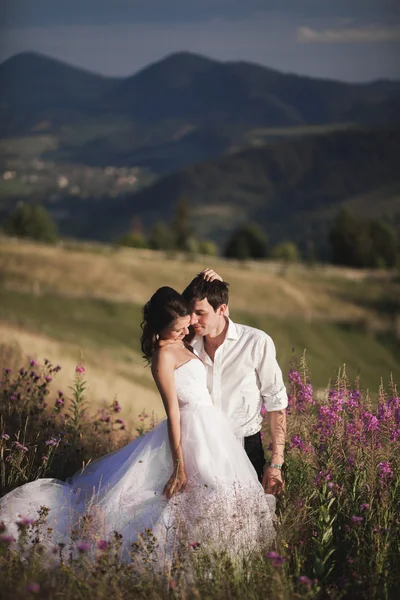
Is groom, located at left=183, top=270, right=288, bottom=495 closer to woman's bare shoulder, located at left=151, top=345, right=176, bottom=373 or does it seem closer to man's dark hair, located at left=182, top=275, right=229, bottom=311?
man's dark hair, located at left=182, top=275, right=229, bottom=311

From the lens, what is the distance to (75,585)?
4.71 meters

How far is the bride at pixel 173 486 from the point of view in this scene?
Result: 541cm

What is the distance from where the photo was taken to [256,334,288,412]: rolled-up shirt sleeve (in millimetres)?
6211

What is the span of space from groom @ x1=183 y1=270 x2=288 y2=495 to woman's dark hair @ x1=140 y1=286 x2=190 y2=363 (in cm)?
19

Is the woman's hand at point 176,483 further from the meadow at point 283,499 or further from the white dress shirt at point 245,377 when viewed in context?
the white dress shirt at point 245,377

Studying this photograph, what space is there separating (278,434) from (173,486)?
38.1 inches

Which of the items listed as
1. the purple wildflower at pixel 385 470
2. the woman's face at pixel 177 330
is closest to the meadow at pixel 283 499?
the purple wildflower at pixel 385 470

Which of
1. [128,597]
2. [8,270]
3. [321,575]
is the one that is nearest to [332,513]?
[321,575]

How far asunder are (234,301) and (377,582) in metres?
64.5

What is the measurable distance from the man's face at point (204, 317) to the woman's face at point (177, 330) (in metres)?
0.11

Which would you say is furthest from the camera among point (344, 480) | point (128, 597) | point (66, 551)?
point (344, 480)

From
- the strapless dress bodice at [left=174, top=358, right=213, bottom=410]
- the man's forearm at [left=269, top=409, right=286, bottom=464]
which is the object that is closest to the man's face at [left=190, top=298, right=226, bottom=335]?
the strapless dress bodice at [left=174, top=358, right=213, bottom=410]

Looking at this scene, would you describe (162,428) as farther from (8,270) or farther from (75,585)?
(8,270)

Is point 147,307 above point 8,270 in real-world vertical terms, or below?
above
